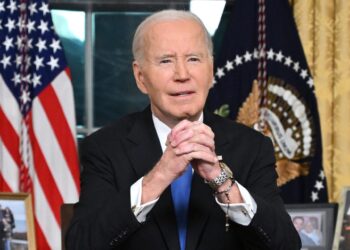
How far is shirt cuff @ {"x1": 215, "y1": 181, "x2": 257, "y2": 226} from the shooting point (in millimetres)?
1900

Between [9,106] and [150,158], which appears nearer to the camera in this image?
[150,158]

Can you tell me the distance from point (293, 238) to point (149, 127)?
1.69 feet

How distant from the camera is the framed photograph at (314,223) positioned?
339cm

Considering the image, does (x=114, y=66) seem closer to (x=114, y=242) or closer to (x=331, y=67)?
(x=331, y=67)

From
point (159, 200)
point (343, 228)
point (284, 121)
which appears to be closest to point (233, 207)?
point (159, 200)

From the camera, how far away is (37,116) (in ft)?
12.6

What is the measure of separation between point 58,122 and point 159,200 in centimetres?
185

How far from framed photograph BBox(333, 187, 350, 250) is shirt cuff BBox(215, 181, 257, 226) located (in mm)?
1456

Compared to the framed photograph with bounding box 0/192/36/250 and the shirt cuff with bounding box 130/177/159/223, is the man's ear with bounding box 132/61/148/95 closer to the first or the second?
the shirt cuff with bounding box 130/177/159/223

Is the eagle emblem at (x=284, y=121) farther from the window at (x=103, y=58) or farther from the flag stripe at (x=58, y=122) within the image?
the flag stripe at (x=58, y=122)

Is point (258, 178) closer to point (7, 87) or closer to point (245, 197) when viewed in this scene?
point (245, 197)

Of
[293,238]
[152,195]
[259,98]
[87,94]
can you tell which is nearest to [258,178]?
[293,238]

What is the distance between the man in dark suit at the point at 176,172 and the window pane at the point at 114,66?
193cm

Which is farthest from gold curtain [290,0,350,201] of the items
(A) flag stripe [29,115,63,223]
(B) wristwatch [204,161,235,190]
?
(B) wristwatch [204,161,235,190]
